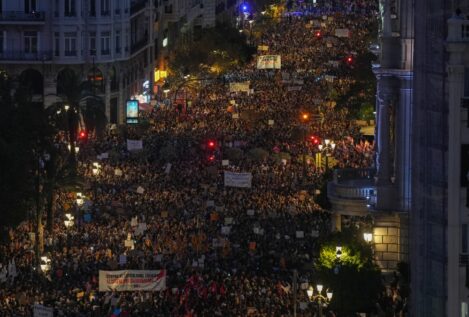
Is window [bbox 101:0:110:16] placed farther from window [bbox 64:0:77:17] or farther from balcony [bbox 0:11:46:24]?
balcony [bbox 0:11:46:24]

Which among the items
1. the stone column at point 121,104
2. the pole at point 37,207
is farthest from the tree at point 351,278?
the stone column at point 121,104

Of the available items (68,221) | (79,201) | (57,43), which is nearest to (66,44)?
(57,43)

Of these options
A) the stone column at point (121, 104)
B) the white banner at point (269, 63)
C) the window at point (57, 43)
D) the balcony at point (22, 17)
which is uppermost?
the balcony at point (22, 17)

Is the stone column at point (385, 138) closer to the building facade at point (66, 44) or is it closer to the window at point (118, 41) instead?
the building facade at point (66, 44)

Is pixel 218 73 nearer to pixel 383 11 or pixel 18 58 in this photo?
pixel 18 58

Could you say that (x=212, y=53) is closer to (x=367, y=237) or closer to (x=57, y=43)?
(x=57, y=43)

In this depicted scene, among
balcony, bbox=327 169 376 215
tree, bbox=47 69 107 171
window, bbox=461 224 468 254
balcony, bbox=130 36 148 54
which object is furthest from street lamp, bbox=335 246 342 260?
balcony, bbox=130 36 148 54
